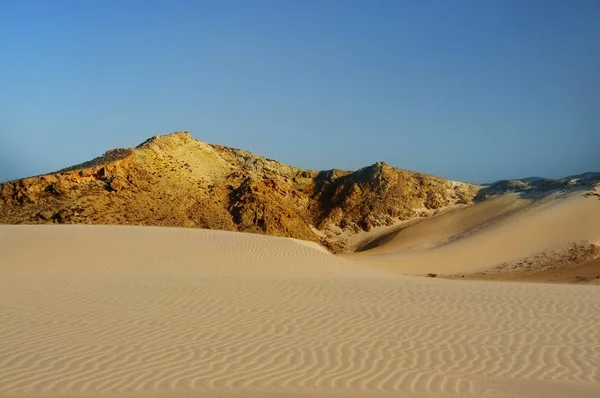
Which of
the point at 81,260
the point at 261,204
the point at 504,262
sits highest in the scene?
the point at 261,204

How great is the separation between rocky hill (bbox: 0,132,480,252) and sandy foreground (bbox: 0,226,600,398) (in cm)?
1282

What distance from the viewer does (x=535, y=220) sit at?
2708 centimetres

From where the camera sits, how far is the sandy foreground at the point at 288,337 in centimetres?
541

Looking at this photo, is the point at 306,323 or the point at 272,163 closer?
the point at 306,323

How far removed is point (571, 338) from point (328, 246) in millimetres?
23463

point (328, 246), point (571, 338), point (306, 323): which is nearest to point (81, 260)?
point (306, 323)

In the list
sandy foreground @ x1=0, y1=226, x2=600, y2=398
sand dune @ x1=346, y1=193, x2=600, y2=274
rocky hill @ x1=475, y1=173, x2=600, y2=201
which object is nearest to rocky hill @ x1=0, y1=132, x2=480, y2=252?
rocky hill @ x1=475, y1=173, x2=600, y2=201

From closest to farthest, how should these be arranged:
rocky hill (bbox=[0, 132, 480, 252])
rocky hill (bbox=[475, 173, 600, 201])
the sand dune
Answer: the sand dune → rocky hill (bbox=[0, 132, 480, 252]) → rocky hill (bbox=[475, 173, 600, 201])

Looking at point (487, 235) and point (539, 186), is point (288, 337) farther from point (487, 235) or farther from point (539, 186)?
point (539, 186)

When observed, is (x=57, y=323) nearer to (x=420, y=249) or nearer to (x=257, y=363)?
(x=257, y=363)

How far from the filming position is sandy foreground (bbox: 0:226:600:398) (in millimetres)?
5410

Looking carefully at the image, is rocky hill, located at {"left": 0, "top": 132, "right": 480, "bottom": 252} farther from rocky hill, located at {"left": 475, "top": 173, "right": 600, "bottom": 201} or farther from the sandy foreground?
the sandy foreground

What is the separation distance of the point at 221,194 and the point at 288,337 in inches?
908

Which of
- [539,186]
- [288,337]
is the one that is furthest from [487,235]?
[288,337]
